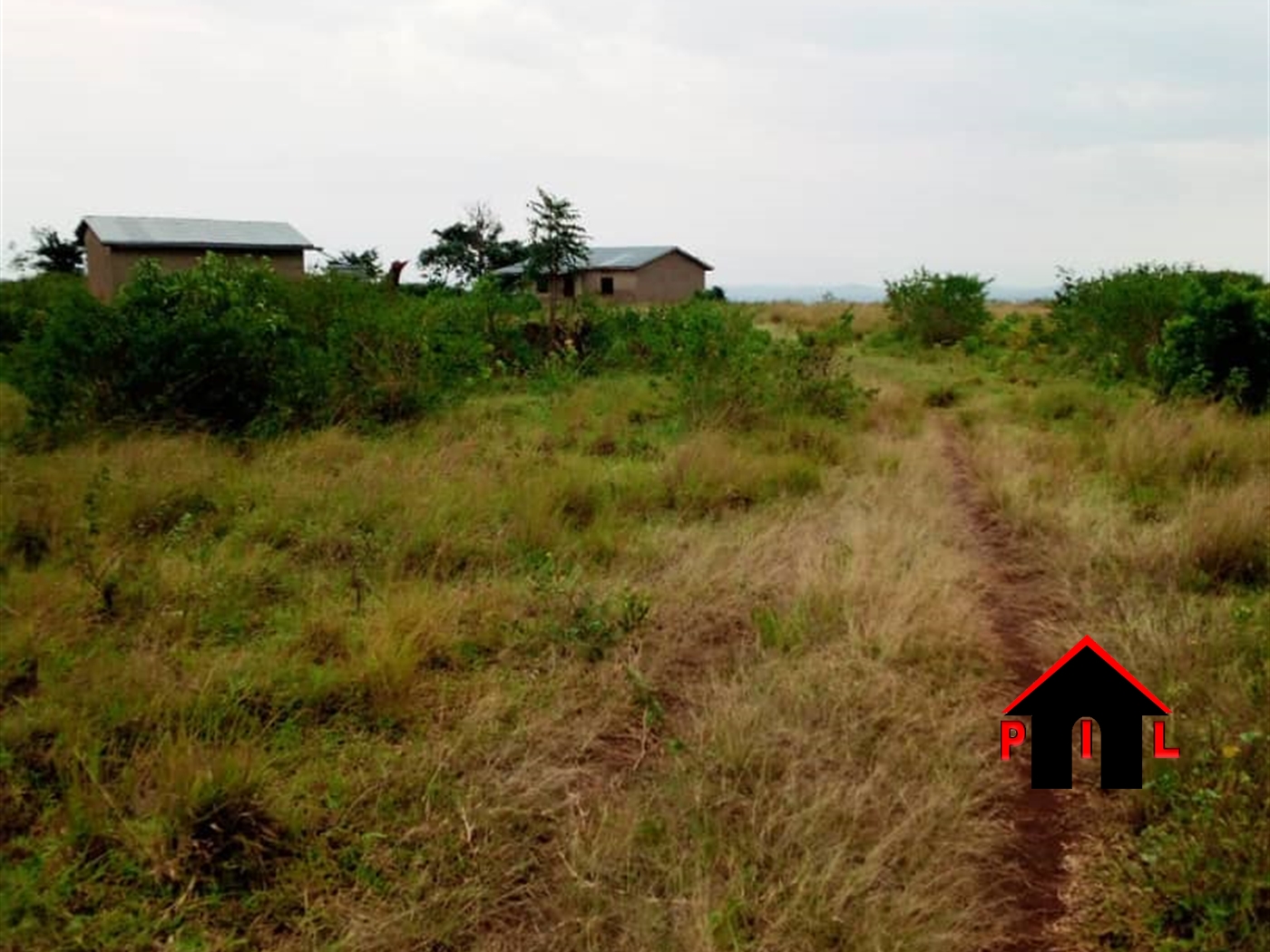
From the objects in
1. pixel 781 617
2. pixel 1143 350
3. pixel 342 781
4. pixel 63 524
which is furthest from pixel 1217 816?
pixel 1143 350

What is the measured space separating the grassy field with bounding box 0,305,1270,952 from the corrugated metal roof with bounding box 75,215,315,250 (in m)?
24.2

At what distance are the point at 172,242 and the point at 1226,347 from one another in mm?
28211

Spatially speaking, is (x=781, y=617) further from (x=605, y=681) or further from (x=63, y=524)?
(x=63, y=524)

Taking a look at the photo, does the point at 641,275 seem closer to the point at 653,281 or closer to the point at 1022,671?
the point at 653,281

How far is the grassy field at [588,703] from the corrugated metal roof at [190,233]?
24.2 metres

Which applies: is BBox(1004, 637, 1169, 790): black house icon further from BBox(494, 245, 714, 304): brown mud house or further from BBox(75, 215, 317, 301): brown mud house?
→ BBox(494, 245, 714, 304): brown mud house

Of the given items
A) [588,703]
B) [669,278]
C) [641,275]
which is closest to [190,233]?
[641,275]

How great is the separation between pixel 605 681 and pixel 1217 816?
197cm

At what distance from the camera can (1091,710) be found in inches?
111

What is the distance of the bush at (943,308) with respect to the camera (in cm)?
1761

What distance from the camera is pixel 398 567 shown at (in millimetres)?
4273

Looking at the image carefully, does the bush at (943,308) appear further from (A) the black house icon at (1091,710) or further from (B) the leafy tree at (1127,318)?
(A) the black house icon at (1091,710)

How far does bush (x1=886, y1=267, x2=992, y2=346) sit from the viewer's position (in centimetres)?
1761

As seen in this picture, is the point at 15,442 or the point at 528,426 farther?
the point at 528,426
